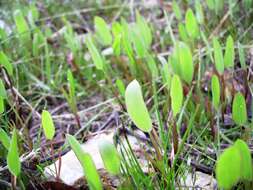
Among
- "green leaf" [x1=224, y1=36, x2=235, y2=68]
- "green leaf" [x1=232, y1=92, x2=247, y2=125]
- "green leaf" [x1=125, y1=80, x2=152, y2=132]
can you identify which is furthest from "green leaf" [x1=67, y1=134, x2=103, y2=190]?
"green leaf" [x1=224, y1=36, x2=235, y2=68]

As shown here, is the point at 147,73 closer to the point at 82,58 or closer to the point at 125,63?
the point at 125,63

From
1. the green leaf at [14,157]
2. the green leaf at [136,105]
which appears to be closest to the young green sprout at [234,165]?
the green leaf at [136,105]

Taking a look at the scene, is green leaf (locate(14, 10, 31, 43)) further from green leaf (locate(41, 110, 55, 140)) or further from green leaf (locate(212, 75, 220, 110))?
green leaf (locate(212, 75, 220, 110))

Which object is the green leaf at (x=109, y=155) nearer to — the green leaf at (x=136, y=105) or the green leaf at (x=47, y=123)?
the green leaf at (x=136, y=105)

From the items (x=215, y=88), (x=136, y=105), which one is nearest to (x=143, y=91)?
(x=215, y=88)

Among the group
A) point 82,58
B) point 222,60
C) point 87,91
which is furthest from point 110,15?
point 222,60
